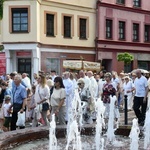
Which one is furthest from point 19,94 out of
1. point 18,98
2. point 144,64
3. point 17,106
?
point 144,64

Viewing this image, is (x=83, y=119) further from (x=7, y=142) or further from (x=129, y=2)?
(x=129, y=2)

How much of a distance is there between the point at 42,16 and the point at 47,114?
1914 centimetres

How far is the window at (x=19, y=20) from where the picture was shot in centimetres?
2844

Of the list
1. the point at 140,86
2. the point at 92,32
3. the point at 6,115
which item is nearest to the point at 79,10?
the point at 92,32

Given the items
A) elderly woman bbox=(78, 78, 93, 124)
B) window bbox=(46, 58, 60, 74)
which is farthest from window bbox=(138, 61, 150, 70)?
elderly woman bbox=(78, 78, 93, 124)

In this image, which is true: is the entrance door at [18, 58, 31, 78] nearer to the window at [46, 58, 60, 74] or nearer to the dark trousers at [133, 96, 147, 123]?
the window at [46, 58, 60, 74]

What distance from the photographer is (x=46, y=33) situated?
29.6 m

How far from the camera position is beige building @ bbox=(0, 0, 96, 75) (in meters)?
28.2

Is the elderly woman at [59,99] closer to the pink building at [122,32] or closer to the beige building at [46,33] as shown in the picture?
the beige building at [46,33]

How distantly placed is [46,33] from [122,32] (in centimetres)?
897

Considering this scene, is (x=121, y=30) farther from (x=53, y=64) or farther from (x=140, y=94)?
(x=140, y=94)

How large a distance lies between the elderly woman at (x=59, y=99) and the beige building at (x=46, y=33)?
1811 centimetres

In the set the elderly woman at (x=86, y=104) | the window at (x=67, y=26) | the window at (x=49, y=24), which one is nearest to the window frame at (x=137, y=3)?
the window at (x=67, y=26)

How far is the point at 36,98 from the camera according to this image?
35.0 feet
